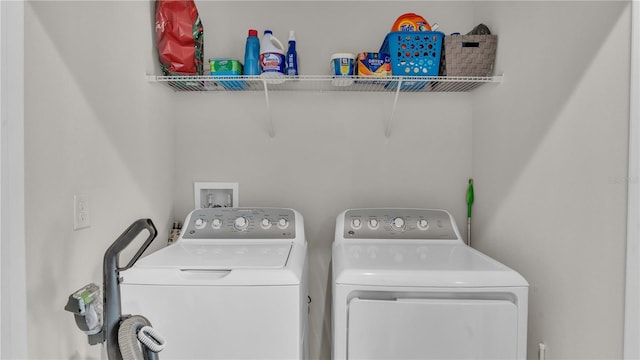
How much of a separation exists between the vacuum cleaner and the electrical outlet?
26cm

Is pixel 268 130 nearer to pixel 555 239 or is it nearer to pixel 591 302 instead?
pixel 555 239

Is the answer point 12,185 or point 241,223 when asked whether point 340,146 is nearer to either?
point 241,223

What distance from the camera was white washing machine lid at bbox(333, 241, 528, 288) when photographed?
1.35m

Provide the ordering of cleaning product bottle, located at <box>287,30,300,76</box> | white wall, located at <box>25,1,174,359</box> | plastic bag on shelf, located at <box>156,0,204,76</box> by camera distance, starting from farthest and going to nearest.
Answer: cleaning product bottle, located at <box>287,30,300,76</box> < plastic bag on shelf, located at <box>156,0,204,76</box> < white wall, located at <box>25,1,174,359</box>

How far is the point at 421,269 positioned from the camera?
4.59 feet

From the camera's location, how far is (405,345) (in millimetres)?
1314

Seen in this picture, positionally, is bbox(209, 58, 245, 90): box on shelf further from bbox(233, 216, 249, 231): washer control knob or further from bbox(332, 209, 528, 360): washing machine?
bbox(332, 209, 528, 360): washing machine

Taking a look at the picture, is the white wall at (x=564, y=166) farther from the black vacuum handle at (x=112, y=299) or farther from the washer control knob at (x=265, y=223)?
the black vacuum handle at (x=112, y=299)

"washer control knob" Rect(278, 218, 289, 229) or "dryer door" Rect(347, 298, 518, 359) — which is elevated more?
"washer control knob" Rect(278, 218, 289, 229)

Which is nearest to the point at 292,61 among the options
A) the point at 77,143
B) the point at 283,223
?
the point at 283,223

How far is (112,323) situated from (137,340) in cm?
10

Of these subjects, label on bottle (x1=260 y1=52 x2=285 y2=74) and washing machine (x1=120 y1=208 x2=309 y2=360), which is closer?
washing machine (x1=120 y1=208 x2=309 y2=360)

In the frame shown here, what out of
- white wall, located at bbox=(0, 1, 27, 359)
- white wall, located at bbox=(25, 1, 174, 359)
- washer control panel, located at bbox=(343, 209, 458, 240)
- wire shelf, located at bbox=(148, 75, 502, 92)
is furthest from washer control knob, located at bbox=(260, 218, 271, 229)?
white wall, located at bbox=(0, 1, 27, 359)

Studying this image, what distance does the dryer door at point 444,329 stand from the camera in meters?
1.31
